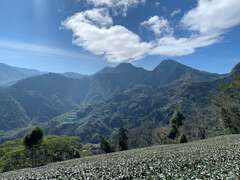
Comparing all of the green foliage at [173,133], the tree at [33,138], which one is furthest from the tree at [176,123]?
the tree at [33,138]

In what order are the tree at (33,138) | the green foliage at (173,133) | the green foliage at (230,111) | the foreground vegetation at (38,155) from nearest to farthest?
the tree at (33,138) < the green foliage at (230,111) < the foreground vegetation at (38,155) < the green foliage at (173,133)

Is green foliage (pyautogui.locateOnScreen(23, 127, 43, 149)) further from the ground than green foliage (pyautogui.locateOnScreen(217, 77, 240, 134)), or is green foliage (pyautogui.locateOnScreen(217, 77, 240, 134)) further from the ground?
green foliage (pyautogui.locateOnScreen(217, 77, 240, 134))

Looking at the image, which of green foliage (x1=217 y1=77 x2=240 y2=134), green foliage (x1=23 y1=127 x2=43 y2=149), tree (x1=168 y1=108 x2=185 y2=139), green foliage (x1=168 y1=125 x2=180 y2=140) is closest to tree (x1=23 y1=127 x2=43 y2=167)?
green foliage (x1=23 y1=127 x2=43 y2=149)

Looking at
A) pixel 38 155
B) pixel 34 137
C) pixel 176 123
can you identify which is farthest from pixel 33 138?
pixel 176 123

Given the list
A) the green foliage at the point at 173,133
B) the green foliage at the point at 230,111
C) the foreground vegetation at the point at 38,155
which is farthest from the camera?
the green foliage at the point at 173,133

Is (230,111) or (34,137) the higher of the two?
(230,111)

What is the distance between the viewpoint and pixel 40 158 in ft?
347

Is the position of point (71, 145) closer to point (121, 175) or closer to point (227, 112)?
point (227, 112)

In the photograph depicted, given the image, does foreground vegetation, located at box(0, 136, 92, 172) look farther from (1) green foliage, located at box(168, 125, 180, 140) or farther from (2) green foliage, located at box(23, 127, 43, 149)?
(1) green foliage, located at box(168, 125, 180, 140)

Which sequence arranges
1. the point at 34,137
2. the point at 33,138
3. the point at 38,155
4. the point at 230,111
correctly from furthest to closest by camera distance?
the point at 38,155 → the point at 230,111 → the point at 33,138 → the point at 34,137

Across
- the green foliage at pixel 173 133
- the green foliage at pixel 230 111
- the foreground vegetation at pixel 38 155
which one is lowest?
the foreground vegetation at pixel 38 155

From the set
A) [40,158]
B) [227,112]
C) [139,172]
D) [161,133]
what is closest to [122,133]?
[161,133]

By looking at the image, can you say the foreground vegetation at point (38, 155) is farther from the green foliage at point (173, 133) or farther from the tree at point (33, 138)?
the green foliage at point (173, 133)

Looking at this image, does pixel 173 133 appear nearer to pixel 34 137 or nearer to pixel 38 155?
pixel 34 137
